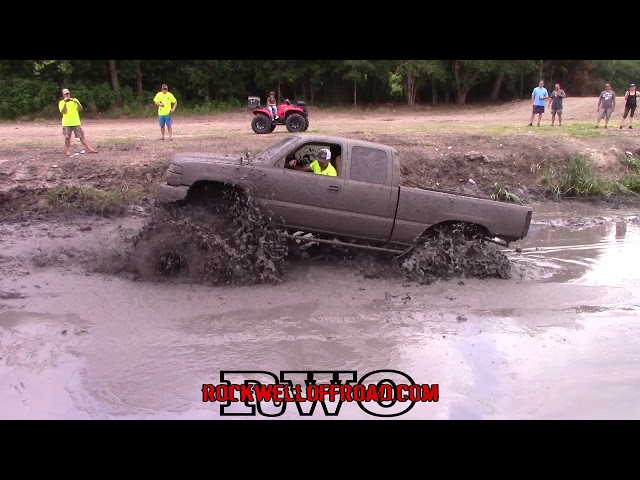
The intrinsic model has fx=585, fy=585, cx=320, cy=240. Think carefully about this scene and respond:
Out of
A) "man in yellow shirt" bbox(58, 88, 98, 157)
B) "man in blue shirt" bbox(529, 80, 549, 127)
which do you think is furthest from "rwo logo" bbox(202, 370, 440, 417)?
"man in blue shirt" bbox(529, 80, 549, 127)

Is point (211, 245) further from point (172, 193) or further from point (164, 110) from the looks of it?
point (164, 110)

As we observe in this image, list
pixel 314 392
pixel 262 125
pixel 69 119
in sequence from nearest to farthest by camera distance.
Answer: pixel 314 392, pixel 69 119, pixel 262 125

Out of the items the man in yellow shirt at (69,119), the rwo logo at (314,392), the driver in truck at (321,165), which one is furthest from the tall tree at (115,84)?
the rwo logo at (314,392)

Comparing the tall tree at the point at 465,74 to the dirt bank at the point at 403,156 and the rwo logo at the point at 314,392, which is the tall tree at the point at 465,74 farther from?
the rwo logo at the point at 314,392

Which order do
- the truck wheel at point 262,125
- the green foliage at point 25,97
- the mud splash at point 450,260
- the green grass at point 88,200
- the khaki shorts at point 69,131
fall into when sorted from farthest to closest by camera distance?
1. the green foliage at point 25,97
2. the truck wheel at point 262,125
3. the khaki shorts at point 69,131
4. the green grass at point 88,200
5. the mud splash at point 450,260

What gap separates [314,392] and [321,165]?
12.0ft

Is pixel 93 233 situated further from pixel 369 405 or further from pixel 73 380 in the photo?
pixel 369 405

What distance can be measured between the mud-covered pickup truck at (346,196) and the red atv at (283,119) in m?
10.6

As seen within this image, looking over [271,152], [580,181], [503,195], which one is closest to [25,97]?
[503,195]

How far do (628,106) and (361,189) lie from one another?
57.5 ft

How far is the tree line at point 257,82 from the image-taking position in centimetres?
2853

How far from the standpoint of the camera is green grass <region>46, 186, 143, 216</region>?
11.4 meters

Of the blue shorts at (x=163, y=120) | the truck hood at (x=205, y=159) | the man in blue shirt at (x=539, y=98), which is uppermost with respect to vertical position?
the man in blue shirt at (x=539, y=98)

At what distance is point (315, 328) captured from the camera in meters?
6.66
